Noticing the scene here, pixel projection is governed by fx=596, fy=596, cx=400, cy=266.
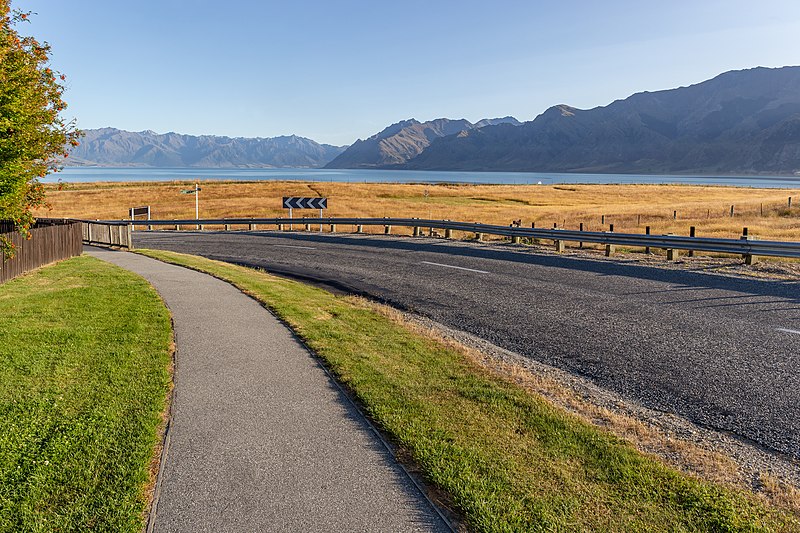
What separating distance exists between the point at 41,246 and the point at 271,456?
16.3m

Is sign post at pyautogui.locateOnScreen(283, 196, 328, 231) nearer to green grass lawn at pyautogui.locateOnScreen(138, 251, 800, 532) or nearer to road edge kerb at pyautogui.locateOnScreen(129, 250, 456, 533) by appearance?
road edge kerb at pyautogui.locateOnScreen(129, 250, 456, 533)

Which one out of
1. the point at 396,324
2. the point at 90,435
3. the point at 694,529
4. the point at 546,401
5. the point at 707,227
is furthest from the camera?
the point at 707,227

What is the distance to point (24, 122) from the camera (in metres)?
11.6

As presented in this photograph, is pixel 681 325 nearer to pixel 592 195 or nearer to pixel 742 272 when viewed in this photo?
pixel 742 272

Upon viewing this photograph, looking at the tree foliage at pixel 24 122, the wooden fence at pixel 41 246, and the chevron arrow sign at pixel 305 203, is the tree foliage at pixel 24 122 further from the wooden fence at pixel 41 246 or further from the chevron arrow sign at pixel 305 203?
the chevron arrow sign at pixel 305 203

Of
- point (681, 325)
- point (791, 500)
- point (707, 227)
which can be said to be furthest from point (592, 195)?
point (791, 500)

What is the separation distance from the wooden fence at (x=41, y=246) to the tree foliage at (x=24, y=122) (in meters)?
1.28

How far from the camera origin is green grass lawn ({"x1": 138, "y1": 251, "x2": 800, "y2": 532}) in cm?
404

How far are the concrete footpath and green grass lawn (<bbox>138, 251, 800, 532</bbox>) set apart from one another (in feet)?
1.09

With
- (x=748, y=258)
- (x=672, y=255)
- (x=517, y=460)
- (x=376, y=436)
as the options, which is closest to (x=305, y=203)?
(x=672, y=255)

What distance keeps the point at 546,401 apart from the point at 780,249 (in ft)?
42.3

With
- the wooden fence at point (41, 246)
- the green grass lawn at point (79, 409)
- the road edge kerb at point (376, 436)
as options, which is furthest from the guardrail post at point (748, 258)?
the wooden fence at point (41, 246)

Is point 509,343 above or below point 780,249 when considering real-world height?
below

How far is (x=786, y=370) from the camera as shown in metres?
7.45
